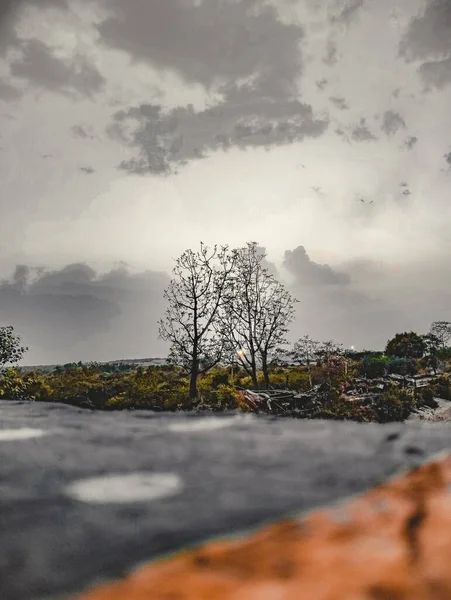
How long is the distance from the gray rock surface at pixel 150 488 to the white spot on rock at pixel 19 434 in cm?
28

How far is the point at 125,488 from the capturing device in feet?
17.2

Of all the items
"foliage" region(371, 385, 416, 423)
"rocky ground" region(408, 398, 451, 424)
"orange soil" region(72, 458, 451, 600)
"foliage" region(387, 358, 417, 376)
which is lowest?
"rocky ground" region(408, 398, 451, 424)

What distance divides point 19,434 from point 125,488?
24.8 ft

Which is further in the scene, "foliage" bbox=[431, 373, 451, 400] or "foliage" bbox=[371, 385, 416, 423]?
"foliage" bbox=[431, 373, 451, 400]

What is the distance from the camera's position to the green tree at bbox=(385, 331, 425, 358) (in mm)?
43478

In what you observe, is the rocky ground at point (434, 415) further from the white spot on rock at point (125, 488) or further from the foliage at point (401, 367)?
the foliage at point (401, 367)

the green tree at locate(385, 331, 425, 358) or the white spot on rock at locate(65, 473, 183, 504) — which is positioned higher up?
the green tree at locate(385, 331, 425, 358)

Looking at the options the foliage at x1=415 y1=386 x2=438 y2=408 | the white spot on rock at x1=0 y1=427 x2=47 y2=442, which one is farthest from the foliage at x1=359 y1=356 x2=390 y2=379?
the white spot on rock at x1=0 y1=427 x2=47 y2=442

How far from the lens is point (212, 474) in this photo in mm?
5863

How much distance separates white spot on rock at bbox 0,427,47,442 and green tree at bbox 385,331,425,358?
134 feet

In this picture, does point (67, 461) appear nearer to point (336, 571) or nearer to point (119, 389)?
point (336, 571)

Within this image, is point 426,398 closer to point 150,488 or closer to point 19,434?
point 150,488

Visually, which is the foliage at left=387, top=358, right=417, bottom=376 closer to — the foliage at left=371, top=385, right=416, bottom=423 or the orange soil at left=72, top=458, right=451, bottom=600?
the foliage at left=371, top=385, right=416, bottom=423

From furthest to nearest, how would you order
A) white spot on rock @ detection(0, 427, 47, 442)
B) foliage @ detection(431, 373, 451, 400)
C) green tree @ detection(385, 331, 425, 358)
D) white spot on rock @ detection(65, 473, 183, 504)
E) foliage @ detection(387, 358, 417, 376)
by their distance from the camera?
1. green tree @ detection(385, 331, 425, 358)
2. foliage @ detection(387, 358, 417, 376)
3. foliage @ detection(431, 373, 451, 400)
4. white spot on rock @ detection(0, 427, 47, 442)
5. white spot on rock @ detection(65, 473, 183, 504)
